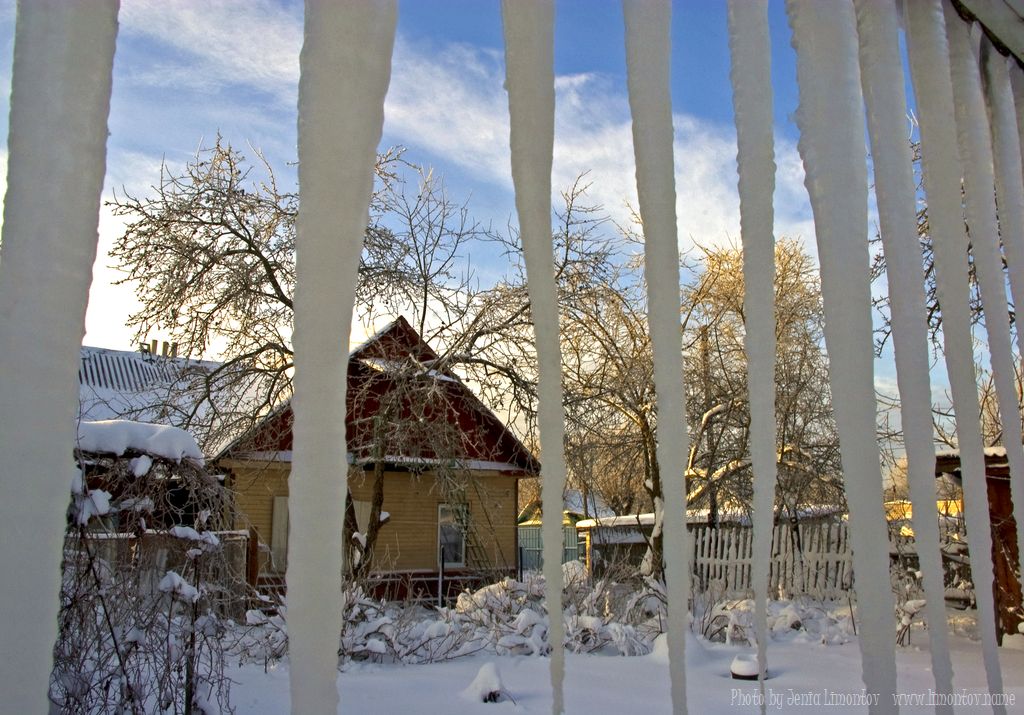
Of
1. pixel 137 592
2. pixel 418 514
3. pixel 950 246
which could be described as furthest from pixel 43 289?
pixel 418 514

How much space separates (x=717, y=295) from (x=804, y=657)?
9.20m

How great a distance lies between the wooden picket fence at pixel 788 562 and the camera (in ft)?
30.1

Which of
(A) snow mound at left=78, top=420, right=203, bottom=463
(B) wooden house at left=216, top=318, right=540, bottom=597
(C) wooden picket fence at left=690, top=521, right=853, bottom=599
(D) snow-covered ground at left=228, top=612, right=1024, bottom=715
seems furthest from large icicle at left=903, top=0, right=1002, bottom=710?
(C) wooden picket fence at left=690, top=521, right=853, bottom=599

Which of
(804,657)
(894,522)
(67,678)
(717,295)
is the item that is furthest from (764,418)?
(717,295)

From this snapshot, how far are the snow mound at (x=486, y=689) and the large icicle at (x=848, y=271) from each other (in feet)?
8.99

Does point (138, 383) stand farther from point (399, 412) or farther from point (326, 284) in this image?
point (326, 284)

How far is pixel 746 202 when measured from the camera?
1513 mm

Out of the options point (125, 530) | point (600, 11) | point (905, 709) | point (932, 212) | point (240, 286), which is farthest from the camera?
point (240, 286)

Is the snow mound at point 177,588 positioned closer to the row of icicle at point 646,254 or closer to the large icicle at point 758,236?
the row of icicle at point 646,254

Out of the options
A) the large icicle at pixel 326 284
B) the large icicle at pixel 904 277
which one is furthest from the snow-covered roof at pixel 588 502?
the large icicle at pixel 326 284

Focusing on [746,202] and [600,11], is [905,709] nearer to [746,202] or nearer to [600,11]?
[746,202]

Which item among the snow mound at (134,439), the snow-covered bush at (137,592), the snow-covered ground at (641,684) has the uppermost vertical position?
the snow mound at (134,439)

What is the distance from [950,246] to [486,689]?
3.01m

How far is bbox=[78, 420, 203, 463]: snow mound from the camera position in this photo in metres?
3.39
